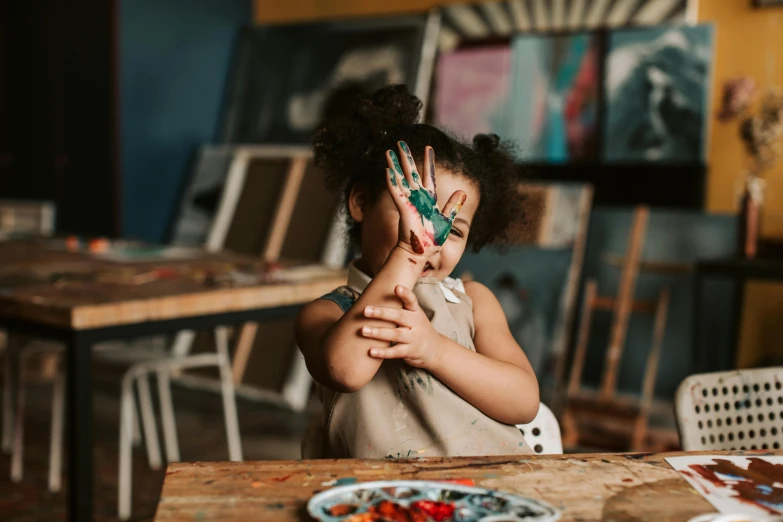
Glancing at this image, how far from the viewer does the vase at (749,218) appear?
4.07 metres

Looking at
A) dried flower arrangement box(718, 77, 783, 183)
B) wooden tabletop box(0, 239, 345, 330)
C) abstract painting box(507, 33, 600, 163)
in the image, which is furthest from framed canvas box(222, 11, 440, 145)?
wooden tabletop box(0, 239, 345, 330)

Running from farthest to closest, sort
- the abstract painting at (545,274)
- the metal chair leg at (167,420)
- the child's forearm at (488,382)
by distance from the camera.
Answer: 1. the abstract painting at (545,274)
2. the metal chair leg at (167,420)
3. the child's forearm at (488,382)

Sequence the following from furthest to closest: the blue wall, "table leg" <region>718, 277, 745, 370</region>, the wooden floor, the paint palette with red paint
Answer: the blue wall → "table leg" <region>718, 277, 745, 370</region> → the wooden floor → the paint palette with red paint

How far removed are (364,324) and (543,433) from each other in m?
0.60

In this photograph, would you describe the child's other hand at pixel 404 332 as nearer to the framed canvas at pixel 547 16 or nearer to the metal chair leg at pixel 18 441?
the metal chair leg at pixel 18 441

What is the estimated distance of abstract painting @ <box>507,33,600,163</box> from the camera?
482cm

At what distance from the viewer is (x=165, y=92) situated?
18.6 ft

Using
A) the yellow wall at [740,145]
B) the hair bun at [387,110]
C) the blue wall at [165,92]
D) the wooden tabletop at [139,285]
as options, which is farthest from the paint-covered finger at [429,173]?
the blue wall at [165,92]

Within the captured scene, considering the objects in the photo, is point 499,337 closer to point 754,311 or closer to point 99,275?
point 99,275

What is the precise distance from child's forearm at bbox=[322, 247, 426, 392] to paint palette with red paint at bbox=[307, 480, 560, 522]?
217 millimetres

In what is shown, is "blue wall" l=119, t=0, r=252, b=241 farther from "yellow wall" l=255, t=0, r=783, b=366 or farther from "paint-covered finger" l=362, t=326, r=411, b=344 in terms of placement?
"paint-covered finger" l=362, t=326, r=411, b=344

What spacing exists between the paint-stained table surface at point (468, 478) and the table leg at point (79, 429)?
1.28 m

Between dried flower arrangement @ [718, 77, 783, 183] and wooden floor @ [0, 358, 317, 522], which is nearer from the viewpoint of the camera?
wooden floor @ [0, 358, 317, 522]

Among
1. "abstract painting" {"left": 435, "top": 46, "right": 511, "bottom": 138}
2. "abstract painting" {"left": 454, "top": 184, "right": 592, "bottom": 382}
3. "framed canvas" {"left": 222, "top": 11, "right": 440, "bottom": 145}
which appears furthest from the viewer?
"framed canvas" {"left": 222, "top": 11, "right": 440, "bottom": 145}
